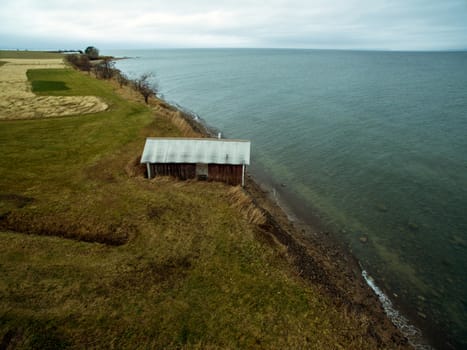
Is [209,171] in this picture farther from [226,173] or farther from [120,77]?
[120,77]

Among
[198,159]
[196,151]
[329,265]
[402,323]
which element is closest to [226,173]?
[198,159]

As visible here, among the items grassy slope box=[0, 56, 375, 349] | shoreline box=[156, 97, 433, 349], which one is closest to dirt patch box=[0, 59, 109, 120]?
grassy slope box=[0, 56, 375, 349]

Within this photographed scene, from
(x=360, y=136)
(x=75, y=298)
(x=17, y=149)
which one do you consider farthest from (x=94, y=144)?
(x=360, y=136)

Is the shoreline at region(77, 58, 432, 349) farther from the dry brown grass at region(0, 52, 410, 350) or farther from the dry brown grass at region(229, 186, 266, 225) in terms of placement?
the dry brown grass at region(0, 52, 410, 350)

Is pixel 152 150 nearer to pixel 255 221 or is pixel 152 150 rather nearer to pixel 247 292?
pixel 255 221

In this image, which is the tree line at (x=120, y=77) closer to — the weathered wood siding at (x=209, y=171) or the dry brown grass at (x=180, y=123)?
the dry brown grass at (x=180, y=123)

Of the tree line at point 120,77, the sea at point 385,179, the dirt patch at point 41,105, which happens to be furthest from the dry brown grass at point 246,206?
the tree line at point 120,77
